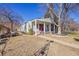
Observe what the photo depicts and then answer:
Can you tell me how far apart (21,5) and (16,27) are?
271mm

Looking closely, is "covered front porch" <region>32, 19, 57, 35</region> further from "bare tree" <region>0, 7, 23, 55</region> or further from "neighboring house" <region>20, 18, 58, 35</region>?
"bare tree" <region>0, 7, 23, 55</region>

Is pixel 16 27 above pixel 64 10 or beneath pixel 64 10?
beneath

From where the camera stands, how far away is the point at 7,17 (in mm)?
2887

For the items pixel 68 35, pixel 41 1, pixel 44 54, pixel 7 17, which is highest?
pixel 41 1

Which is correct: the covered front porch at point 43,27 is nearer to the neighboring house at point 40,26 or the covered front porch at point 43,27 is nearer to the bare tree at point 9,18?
the neighboring house at point 40,26

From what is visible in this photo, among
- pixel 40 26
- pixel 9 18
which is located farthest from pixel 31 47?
pixel 9 18

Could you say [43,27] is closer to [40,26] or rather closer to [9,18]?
[40,26]

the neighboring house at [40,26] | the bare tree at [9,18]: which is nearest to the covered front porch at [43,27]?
the neighboring house at [40,26]

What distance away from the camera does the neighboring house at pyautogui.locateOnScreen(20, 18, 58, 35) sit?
9.41ft

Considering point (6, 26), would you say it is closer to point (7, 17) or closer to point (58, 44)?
point (7, 17)

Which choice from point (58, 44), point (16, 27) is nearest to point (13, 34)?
point (16, 27)

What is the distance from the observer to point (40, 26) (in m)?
2.88

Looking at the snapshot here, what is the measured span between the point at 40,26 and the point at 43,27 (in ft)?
0.12

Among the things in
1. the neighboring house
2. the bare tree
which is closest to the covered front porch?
the neighboring house
